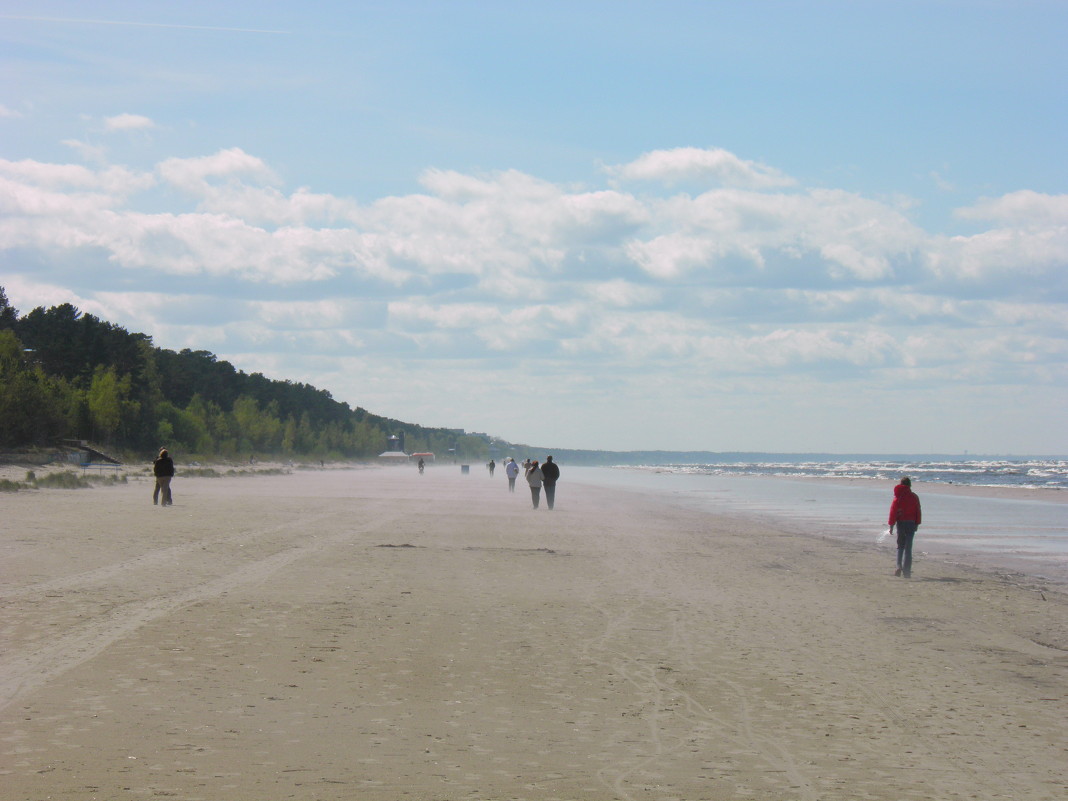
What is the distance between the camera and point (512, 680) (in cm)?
914

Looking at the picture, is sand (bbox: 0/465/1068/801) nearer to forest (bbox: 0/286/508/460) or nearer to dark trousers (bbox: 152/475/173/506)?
dark trousers (bbox: 152/475/173/506)

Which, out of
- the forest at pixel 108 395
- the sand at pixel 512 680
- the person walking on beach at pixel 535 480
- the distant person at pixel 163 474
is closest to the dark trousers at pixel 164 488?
the distant person at pixel 163 474

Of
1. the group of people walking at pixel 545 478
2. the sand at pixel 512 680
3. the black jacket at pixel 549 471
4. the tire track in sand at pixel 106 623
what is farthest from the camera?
the group of people walking at pixel 545 478

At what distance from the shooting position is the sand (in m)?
6.39

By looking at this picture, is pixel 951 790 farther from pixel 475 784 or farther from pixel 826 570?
pixel 826 570

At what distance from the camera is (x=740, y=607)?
46.1ft

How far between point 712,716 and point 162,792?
157 inches

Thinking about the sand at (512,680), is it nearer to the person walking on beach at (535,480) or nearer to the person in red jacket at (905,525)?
the person in red jacket at (905,525)

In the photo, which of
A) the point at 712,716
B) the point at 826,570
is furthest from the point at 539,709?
the point at 826,570

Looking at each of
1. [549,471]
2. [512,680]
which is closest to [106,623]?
[512,680]

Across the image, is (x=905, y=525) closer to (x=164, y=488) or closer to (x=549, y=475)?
(x=549, y=475)

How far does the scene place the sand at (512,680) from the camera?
6.39m

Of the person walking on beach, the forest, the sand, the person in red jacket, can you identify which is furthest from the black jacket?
the forest

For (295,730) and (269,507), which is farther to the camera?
(269,507)
